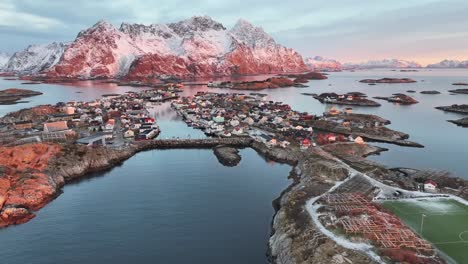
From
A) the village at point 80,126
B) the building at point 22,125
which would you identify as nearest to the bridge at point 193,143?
the village at point 80,126

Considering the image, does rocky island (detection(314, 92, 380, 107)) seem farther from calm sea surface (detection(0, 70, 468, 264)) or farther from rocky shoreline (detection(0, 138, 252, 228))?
rocky shoreline (detection(0, 138, 252, 228))

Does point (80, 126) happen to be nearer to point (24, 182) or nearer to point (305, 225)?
point (24, 182)

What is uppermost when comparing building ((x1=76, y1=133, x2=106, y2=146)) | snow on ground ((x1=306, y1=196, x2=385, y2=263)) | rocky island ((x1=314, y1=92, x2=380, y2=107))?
building ((x1=76, y1=133, x2=106, y2=146))

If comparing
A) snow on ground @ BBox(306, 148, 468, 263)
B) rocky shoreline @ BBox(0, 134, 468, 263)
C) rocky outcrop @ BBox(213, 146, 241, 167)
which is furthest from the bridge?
snow on ground @ BBox(306, 148, 468, 263)

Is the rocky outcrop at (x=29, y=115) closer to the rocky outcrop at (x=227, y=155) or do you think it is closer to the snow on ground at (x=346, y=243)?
the rocky outcrop at (x=227, y=155)

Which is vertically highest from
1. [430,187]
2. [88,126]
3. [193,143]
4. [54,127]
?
[54,127]

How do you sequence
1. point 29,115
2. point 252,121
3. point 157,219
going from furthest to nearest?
1. point 29,115
2. point 252,121
3. point 157,219

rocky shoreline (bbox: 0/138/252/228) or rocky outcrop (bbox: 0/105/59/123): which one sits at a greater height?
rocky outcrop (bbox: 0/105/59/123)

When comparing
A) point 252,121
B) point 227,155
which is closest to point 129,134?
point 227,155
